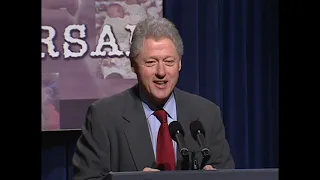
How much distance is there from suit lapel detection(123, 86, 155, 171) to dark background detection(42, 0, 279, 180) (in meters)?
1.85

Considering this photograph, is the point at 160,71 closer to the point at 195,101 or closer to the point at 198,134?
the point at 195,101

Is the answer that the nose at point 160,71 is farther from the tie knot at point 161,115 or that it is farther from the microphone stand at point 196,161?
the microphone stand at point 196,161

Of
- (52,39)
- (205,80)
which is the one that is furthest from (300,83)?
(205,80)

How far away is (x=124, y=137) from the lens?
1723mm

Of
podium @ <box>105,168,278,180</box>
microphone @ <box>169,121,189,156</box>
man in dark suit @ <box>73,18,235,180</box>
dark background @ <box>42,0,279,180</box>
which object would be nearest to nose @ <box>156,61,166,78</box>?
man in dark suit @ <box>73,18,235,180</box>

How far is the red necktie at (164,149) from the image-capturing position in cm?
164

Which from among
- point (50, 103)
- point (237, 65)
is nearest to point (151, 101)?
point (50, 103)

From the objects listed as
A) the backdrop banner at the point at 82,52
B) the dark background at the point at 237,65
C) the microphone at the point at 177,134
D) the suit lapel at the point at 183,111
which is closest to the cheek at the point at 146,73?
the suit lapel at the point at 183,111

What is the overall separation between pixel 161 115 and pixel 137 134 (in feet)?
0.29

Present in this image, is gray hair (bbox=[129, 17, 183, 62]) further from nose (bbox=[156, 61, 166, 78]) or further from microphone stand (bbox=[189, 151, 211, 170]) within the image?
microphone stand (bbox=[189, 151, 211, 170])

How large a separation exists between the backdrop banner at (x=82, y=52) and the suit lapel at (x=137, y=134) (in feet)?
5.36

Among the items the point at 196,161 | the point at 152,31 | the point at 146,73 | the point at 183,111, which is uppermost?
the point at 152,31
